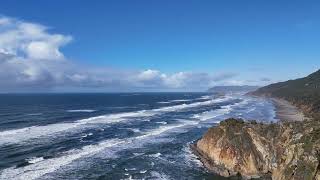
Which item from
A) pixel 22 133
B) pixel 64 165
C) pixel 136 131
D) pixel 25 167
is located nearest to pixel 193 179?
pixel 64 165

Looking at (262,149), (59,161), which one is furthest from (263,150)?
(59,161)

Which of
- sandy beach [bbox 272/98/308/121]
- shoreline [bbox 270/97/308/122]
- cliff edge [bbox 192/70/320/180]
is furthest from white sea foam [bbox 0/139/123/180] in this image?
sandy beach [bbox 272/98/308/121]

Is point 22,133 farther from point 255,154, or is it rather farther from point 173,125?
point 255,154

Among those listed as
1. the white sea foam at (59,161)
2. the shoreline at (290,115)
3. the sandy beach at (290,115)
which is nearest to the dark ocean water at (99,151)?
the white sea foam at (59,161)

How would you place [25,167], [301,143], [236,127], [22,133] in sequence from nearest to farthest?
1. [301,143]
2. [25,167]
3. [236,127]
4. [22,133]

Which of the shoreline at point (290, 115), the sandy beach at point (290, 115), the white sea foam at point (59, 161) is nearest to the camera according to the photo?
the white sea foam at point (59, 161)

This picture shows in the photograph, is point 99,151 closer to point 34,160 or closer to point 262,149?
point 34,160

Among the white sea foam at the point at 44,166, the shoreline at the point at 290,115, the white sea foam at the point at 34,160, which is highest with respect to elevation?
the shoreline at the point at 290,115

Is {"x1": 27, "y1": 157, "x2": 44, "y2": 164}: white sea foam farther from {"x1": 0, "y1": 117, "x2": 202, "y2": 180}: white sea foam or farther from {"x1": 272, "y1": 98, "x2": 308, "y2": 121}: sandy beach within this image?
{"x1": 272, "y1": 98, "x2": 308, "y2": 121}: sandy beach

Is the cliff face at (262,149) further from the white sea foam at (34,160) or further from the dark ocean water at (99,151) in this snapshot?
the white sea foam at (34,160)
